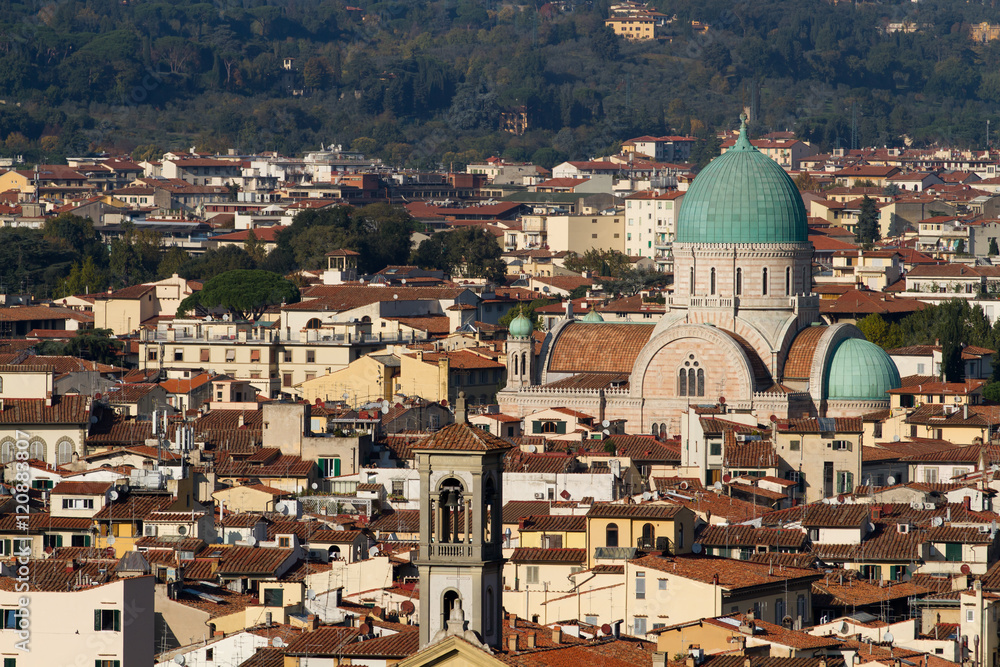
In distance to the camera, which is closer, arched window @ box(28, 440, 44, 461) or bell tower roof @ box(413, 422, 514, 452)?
bell tower roof @ box(413, 422, 514, 452)

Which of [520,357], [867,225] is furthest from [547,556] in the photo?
[867,225]

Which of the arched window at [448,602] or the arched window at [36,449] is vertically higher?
the arched window at [448,602]

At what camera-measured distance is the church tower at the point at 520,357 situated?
66.8 meters

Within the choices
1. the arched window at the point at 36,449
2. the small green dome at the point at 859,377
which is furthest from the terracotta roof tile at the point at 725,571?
the small green dome at the point at 859,377

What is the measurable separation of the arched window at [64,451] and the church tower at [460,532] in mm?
29946

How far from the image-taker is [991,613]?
33250 millimetres

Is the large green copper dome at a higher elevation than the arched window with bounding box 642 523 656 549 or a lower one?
higher

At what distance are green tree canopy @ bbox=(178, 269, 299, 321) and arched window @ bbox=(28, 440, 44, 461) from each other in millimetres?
36984

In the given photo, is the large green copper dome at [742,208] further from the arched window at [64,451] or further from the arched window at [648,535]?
the arched window at [648,535]

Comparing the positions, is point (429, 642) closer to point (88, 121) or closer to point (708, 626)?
point (708, 626)

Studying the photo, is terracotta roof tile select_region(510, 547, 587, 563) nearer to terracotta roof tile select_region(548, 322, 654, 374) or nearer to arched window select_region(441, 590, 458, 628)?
arched window select_region(441, 590, 458, 628)

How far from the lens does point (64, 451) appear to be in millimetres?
54438

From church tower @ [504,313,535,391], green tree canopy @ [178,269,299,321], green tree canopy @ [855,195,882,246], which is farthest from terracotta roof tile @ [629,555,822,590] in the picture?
green tree canopy @ [855,195,882,246]

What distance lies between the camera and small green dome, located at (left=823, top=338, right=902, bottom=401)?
63562 mm
